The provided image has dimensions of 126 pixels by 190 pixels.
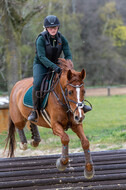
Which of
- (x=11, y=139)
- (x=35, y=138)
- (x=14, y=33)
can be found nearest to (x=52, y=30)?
(x=35, y=138)

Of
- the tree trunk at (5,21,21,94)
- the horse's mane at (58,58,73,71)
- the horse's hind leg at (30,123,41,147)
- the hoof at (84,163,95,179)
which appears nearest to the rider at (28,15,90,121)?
the horse's mane at (58,58,73,71)

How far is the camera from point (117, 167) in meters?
5.05

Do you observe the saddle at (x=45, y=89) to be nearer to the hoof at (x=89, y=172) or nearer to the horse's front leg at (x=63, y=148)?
the horse's front leg at (x=63, y=148)

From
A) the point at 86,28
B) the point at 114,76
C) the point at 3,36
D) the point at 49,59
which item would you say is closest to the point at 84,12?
the point at 86,28

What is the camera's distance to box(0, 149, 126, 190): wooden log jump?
14.8 feet

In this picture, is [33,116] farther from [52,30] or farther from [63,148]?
[52,30]

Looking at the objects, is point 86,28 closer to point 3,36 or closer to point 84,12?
point 84,12

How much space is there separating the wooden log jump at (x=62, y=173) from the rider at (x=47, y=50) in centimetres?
95

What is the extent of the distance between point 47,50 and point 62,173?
227cm

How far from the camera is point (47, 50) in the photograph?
4.98 meters

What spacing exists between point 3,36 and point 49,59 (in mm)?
6421

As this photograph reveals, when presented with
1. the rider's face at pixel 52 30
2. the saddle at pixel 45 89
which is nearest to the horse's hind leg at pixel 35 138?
the saddle at pixel 45 89

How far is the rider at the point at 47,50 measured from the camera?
4.76 m

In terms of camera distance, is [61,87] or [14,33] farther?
[14,33]
